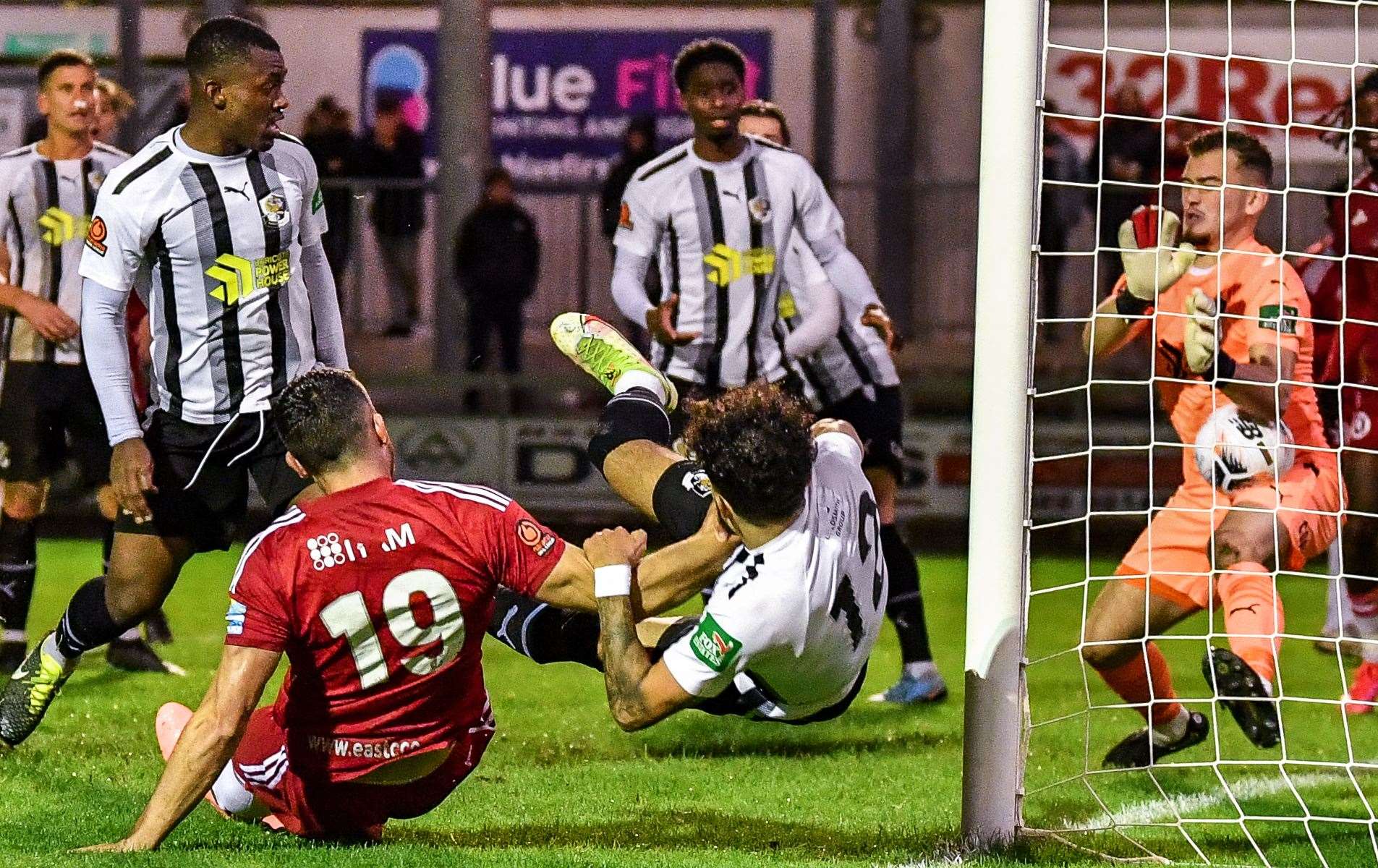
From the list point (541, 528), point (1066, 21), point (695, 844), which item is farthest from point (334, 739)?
point (1066, 21)

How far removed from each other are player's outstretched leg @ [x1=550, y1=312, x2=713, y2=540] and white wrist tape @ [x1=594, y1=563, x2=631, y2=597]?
24.8 inches

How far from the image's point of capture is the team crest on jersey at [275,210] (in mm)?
5051

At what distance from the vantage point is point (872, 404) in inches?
266

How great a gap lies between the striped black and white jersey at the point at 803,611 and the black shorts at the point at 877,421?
7.52 feet

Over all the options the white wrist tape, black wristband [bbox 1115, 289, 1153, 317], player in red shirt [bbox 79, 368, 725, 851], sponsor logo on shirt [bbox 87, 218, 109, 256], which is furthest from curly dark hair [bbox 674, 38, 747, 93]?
the white wrist tape

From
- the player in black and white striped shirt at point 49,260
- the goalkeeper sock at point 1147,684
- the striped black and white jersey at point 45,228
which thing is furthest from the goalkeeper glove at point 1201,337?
the striped black and white jersey at point 45,228

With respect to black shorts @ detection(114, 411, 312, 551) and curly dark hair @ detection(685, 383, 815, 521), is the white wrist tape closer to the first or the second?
curly dark hair @ detection(685, 383, 815, 521)

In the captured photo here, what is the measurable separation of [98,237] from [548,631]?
1707mm

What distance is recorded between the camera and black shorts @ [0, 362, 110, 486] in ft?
22.4

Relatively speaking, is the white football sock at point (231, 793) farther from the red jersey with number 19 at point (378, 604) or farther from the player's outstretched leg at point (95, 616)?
the player's outstretched leg at point (95, 616)

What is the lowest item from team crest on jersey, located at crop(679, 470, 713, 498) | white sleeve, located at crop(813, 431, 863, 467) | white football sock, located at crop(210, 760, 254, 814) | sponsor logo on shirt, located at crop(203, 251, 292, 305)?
white football sock, located at crop(210, 760, 254, 814)

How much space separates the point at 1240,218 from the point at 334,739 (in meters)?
3.17

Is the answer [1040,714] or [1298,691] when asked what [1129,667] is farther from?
[1298,691]

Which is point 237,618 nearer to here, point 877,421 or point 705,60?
point 705,60
